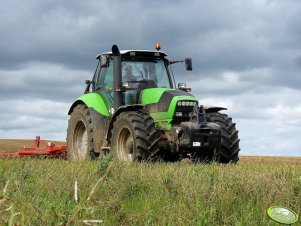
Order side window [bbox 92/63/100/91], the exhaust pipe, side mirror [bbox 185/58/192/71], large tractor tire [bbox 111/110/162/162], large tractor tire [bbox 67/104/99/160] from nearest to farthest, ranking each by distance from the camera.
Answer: large tractor tire [bbox 111/110/162/162]
the exhaust pipe
side mirror [bbox 185/58/192/71]
side window [bbox 92/63/100/91]
large tractor tire [bbox 67/104/99/160]

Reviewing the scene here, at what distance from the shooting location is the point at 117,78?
36.2 feet

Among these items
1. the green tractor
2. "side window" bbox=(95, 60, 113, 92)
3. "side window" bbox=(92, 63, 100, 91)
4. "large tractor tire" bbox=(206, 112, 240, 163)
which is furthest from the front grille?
"side window" bbox=(92, 63, 100, 91)

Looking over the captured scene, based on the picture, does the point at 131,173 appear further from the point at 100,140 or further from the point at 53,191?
the point at 100,140

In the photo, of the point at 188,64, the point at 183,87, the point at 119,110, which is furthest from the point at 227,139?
the point at 119,110

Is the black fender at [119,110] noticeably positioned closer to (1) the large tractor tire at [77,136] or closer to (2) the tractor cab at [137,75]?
(2) the tractor cab at [137,75]

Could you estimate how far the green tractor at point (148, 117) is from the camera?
9938 millimetres

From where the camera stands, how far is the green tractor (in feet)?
32.6

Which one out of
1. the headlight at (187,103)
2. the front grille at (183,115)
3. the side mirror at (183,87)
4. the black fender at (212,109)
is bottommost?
the front grille at (183,115)

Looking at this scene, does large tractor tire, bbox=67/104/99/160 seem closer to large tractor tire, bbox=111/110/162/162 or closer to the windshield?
the windshield

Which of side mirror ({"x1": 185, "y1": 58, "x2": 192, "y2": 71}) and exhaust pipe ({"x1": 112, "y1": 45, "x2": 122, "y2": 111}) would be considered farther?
side mirror ({"x1": 185, "y1": 58, "x2": 192, "y2": 71})

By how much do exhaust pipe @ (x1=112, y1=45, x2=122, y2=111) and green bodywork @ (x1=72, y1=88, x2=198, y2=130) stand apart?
526 millimetres

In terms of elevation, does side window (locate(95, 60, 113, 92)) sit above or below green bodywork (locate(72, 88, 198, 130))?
above

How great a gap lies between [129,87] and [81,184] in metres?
5.68

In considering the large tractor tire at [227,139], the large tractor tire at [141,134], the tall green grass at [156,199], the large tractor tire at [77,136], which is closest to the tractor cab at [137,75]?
the large tractor tire at [141,134]
